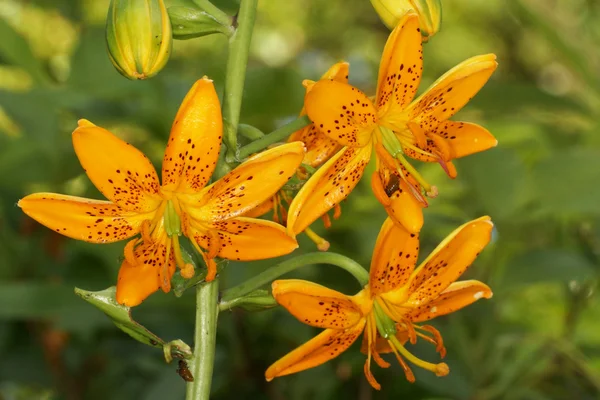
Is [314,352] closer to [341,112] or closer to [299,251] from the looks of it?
[341,112]

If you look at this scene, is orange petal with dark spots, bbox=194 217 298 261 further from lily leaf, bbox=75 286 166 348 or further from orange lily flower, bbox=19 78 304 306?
lily leaf, bbox=75 286 166 348

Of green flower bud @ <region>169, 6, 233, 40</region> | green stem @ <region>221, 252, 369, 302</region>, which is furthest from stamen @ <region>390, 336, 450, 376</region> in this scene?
green flower bud @ <region>169, 6, 233, 40</region>

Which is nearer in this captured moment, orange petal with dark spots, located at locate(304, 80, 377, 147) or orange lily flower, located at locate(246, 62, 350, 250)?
orange petal with dark spots, located at locate(304, 80, 377, 147)

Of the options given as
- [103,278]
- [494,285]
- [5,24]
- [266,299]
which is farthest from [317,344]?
[5,24]

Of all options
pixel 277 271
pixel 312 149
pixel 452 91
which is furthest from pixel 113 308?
pixel 452 91

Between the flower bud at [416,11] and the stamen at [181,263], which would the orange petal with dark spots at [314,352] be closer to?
the stamen at [181,263]

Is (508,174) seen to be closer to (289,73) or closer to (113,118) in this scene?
(289,73)
